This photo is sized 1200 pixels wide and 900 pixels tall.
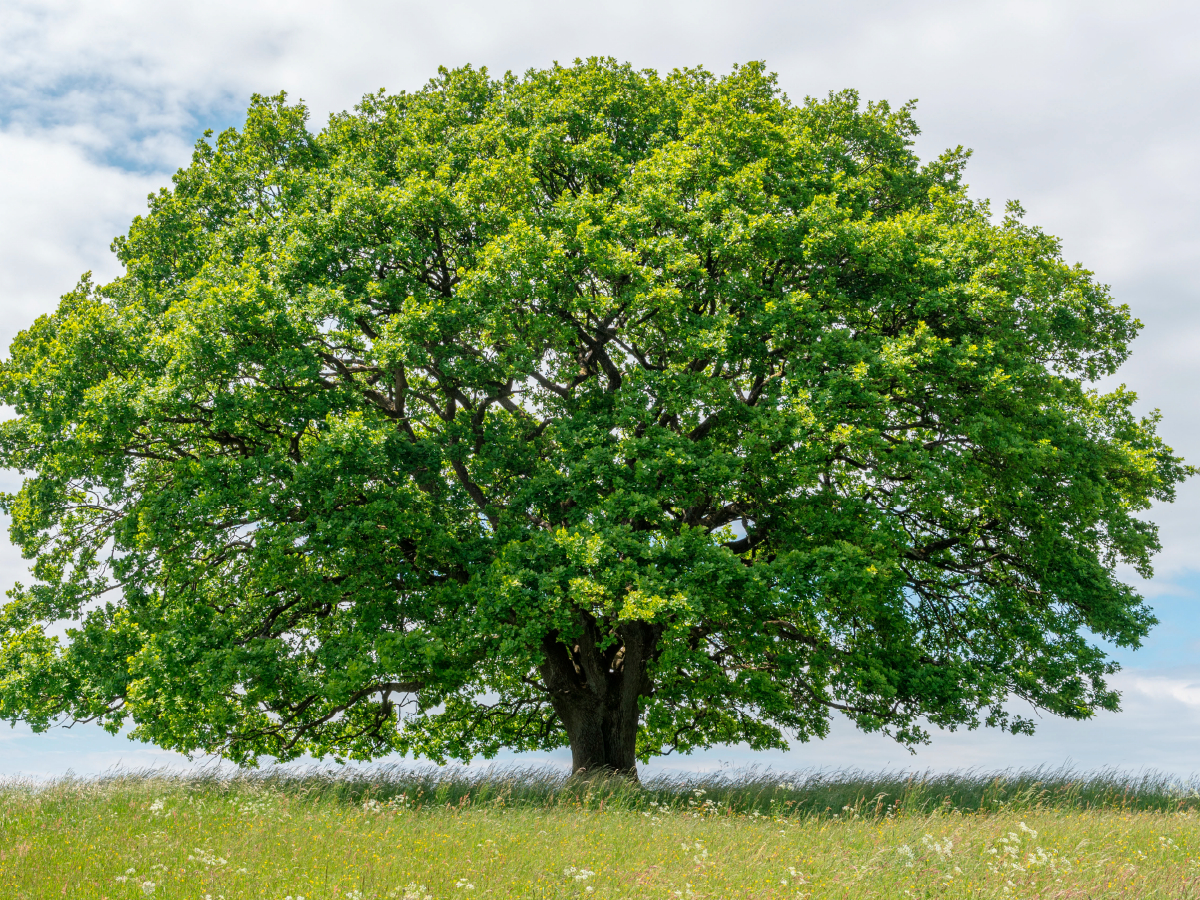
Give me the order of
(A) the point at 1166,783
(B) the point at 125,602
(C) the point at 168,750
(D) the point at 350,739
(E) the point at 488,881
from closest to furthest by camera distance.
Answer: (E) the point at 488,881 < (C) the point at 168,750 < (B) the point at 125,602 < (A) the point at 1166,783 < (D) the point at 350,739

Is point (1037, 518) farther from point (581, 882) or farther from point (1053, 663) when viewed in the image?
point (581, 882)

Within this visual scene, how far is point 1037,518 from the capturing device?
754 inches

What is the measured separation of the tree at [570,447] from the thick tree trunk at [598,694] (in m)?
0.08

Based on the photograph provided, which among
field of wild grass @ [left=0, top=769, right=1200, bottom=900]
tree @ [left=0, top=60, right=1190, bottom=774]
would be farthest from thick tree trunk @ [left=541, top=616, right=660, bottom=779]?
field of wild grass @ [left=0, top=769, right=1200, bottom=900]

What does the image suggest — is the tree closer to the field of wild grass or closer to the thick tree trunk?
the thick tree trunk

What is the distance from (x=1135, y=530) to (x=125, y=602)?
22702 millimetres

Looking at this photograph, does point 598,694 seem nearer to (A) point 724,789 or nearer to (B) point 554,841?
(A) point 724,789

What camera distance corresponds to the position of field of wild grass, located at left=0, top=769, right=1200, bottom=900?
1048cm

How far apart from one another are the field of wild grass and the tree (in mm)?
2037

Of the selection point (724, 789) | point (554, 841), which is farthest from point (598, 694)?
point (554, 841)

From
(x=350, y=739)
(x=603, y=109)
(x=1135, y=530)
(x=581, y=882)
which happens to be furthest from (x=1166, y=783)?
(x=603, y=109)

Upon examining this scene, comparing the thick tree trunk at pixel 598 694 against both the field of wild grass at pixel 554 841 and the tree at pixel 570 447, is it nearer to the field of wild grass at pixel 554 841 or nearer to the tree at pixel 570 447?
the tree at pixel 570 447

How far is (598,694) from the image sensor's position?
20.1 meters

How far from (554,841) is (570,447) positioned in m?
7.72
